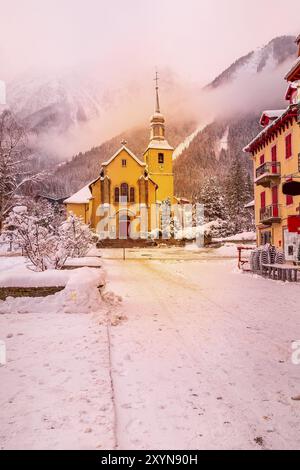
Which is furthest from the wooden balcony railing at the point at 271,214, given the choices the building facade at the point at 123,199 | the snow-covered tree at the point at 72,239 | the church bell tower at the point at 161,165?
the church bell tower at the point at 161,165

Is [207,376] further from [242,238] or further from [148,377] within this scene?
[242,238]

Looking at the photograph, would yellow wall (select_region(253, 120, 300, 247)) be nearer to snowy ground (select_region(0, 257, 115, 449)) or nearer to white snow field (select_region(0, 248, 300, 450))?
white snow field (select_region(0, 248, 300, 450))

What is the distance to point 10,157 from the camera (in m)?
20.6

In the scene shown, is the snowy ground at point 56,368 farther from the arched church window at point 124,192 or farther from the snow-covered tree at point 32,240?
the arched church window at point 124,192

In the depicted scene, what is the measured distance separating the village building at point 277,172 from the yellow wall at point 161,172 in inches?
1451

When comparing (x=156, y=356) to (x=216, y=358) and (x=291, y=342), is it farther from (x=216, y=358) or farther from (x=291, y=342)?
(x=291, y=342)

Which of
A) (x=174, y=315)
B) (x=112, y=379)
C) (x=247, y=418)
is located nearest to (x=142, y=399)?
(x=112, y=379)

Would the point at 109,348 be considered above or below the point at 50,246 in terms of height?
below

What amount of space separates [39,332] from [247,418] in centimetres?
429

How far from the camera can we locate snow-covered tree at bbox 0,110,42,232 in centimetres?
2028

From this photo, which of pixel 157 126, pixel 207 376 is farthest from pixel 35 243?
pixel 157 126

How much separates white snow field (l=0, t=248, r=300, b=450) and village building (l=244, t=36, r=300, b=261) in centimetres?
1498
